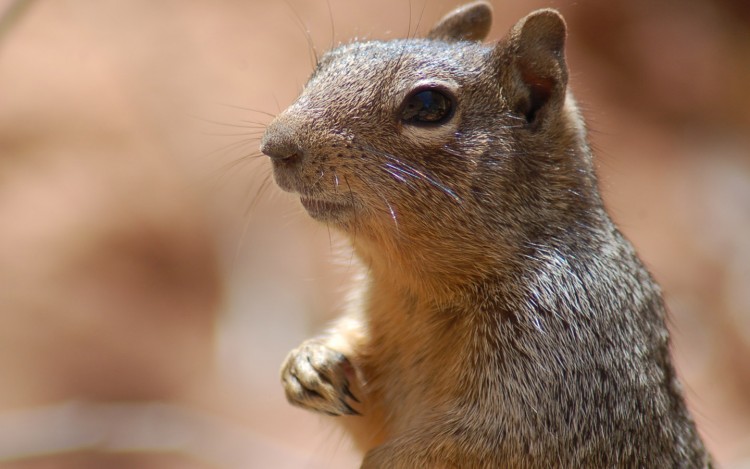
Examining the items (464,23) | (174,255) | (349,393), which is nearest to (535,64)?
(464,23)

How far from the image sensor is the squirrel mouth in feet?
10.5

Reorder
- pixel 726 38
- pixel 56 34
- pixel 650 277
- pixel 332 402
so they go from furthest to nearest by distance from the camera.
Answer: pixel 726 38 → pixel 56 34 → pixel 650 277 → pixel 332 402

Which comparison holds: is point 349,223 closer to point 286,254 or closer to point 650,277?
point 650,277

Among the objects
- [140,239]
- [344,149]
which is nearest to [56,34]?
[140,239]

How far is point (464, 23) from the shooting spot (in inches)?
166

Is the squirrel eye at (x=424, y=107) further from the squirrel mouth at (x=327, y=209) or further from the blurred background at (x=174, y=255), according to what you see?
the blurred background at (x=174, y=255)

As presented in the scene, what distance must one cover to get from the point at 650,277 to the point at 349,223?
1.38 m

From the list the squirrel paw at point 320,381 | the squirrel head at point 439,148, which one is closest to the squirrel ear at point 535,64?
the squirrel head at point 439,148

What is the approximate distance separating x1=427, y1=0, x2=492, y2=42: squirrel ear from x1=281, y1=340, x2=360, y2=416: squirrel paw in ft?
5.19

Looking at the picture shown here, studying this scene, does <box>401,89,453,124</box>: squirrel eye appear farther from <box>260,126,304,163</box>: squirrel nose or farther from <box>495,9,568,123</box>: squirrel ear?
<box>260,126,304,163</box>: squirrel nose

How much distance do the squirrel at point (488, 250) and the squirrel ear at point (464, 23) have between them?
67 centimetres

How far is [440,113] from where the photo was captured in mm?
3262

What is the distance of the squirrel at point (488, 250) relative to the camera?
3.17 metres

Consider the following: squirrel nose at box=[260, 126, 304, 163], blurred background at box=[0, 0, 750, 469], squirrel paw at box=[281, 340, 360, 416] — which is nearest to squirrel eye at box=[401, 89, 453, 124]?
squirrel nose at box=[260, 126, 304, 163]
